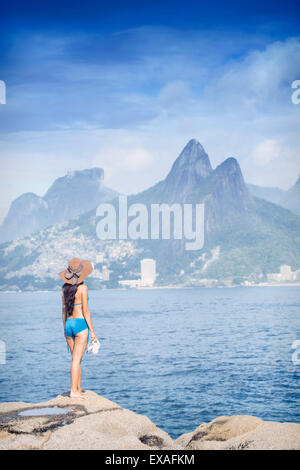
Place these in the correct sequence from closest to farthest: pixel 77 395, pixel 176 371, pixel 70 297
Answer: pixel 70 297 → pixel 77 395 → pixel 176 371

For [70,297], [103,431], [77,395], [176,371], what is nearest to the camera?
[103,431]

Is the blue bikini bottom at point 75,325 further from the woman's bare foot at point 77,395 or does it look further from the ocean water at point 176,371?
the ocean water at point 176,371

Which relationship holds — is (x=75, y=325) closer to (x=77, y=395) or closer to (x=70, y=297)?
(x=70, y=297)

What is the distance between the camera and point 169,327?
57219 millimetres

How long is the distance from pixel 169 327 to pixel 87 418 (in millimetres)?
49255

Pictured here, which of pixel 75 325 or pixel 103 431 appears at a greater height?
pixel 75 325

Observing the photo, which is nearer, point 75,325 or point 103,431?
point 103,431

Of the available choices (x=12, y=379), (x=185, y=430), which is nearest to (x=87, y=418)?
(x=185, y=430)

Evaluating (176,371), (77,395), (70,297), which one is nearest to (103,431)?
(77,395)

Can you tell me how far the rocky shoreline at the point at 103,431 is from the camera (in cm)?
738

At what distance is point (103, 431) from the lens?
8.18 metres

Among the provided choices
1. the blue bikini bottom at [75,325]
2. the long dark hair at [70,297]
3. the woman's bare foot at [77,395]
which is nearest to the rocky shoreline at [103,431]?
the woman's bare foot at [77,395]

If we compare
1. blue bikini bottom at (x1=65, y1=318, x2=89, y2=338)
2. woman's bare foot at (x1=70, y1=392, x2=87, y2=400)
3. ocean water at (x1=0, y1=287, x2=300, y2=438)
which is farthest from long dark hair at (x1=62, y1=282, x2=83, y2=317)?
ocean water at (x1=0, y1=287, x2=300, y2=438)
